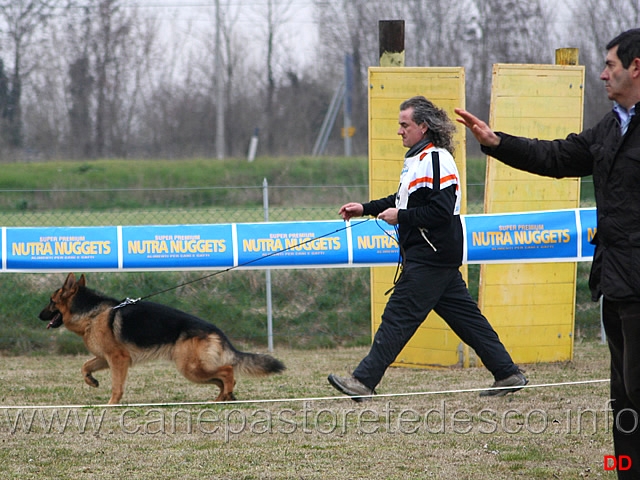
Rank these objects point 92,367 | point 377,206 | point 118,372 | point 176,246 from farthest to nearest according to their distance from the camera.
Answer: point 176,246, point 92,367, point 118,372, point 377,206

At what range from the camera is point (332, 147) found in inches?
1065

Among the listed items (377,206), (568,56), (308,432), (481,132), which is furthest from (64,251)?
(481,132)

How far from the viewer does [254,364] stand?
630 cm

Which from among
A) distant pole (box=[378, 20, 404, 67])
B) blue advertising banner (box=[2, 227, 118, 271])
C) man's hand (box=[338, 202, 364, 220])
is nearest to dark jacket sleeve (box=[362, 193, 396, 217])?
man's hand (box=[338, 202, 364, 220])

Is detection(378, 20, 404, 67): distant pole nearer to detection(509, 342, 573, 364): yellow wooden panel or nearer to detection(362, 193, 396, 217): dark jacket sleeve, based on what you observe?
detection(362, 193, 396, 217): dark jacket sleeve

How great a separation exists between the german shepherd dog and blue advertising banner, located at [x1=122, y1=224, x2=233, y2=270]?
61.9 inches

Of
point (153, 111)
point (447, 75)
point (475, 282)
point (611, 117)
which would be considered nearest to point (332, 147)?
point (153, 111)

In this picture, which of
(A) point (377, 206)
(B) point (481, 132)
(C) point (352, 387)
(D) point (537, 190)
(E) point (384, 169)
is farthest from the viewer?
(D) point (537, 190)

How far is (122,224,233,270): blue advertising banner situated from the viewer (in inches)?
319

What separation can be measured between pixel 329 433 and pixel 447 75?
3.69m

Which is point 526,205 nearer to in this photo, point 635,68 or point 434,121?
Result: point 434,121

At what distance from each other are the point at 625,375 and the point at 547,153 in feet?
3.22

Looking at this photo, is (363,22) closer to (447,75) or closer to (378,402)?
(447,75)

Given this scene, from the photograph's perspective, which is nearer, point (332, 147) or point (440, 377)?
point (440, 377)
